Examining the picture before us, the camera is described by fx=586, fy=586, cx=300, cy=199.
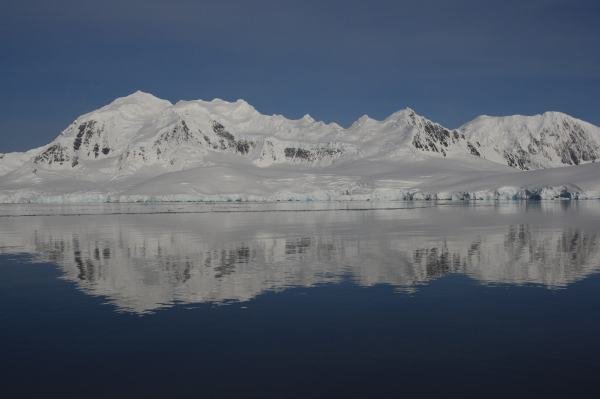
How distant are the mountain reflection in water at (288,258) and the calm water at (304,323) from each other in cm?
17

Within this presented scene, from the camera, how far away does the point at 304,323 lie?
1728 centimetres

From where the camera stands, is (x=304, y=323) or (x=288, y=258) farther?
(x=288, y=258)

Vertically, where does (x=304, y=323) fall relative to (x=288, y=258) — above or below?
below

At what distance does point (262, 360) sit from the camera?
13891 millimetres

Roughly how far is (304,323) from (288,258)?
13.3 m

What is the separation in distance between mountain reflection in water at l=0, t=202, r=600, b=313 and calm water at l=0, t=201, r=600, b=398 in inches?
6.8

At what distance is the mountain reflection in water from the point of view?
23.1m

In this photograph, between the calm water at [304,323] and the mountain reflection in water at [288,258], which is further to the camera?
the mountain reflection in water at [288,258]

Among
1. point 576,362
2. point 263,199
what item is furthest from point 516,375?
point 263,199

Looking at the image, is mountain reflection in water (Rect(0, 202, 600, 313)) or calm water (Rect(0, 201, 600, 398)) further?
mountain reflection in water (Rect(0, 202, 600, 313))

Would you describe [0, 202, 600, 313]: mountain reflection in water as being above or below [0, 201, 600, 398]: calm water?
above

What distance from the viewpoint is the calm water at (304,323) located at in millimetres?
12469

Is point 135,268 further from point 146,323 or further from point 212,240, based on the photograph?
point 212,240

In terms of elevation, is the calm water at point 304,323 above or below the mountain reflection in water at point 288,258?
below
